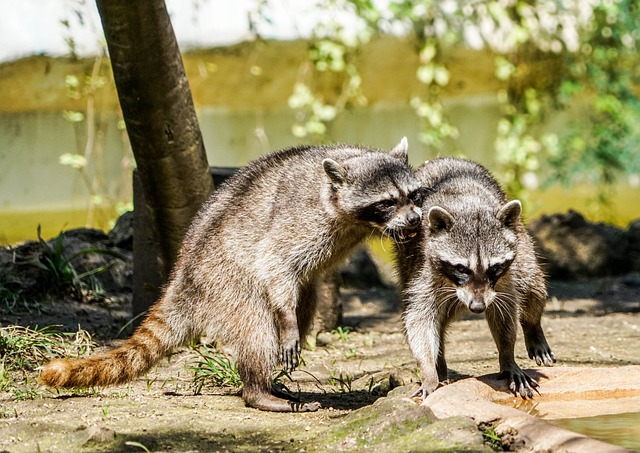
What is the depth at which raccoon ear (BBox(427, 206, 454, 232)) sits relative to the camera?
18.7 feet

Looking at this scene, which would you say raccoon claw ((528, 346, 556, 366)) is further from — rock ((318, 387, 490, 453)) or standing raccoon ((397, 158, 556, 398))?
rock ((318, 387, 490, 453))

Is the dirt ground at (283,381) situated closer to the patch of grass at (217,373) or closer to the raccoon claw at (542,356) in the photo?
the patch of grass at (217,373)

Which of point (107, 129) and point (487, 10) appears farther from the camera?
point (487, 10)

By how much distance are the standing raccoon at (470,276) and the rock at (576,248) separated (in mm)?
4880

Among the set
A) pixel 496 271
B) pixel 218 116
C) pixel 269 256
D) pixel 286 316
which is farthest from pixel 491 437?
pixel 218 116

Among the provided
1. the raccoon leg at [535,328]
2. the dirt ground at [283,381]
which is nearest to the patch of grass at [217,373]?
the dirt ground at [283,381]

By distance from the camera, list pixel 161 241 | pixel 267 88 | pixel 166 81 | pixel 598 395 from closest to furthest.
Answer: pixel 598 395, pixel 166 81, pixel 161 241, pixel 267 88

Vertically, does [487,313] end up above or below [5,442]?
above

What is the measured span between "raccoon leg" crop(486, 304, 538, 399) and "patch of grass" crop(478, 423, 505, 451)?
3.40ft

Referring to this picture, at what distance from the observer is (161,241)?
7.12 m

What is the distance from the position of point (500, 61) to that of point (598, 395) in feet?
25.4

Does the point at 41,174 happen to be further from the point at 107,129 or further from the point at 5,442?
the point at 5,442

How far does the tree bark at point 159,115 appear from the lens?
623 cm

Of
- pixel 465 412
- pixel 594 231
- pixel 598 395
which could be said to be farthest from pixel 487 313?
pixel 594 231
